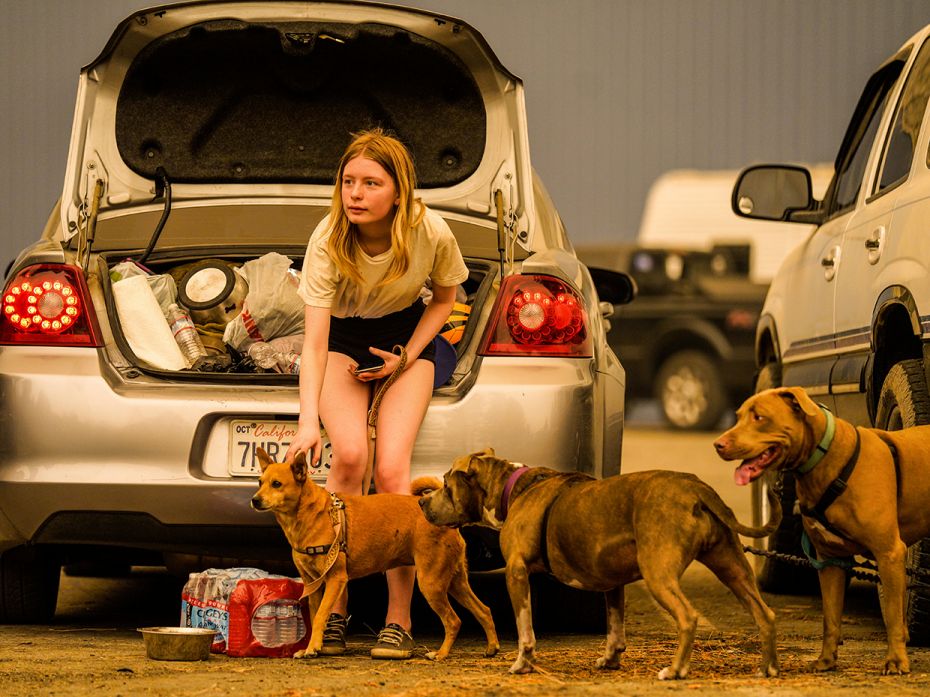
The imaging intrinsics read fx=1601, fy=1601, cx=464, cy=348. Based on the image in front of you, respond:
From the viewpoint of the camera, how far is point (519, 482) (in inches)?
181

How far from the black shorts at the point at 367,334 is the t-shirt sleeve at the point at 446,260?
189mm

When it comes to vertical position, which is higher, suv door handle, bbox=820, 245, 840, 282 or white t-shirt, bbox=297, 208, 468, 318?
suv door handle, bbox=820, 245, 840, 282

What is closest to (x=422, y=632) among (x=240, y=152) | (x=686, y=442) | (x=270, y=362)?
(x=270, y=362)

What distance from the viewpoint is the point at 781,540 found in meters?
6.79

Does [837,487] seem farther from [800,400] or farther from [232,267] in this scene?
[232,267]

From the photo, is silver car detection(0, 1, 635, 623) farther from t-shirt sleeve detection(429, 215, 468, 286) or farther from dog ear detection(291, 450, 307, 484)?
dog ear detection(291, 450, 307, 484)

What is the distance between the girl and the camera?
4.82 m

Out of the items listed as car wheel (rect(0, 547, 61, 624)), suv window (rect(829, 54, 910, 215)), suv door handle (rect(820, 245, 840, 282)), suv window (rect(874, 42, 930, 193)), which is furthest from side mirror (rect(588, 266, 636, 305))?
car wheel (rect(0, 547, 61, 624))

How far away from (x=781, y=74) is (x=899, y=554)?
24378 mm

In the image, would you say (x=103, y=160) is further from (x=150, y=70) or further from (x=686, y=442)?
(x=686, y=442)

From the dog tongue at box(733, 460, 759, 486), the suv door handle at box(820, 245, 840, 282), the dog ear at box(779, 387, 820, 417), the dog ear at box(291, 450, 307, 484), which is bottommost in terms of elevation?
the dog ear at box(291, 450, 307, 484)

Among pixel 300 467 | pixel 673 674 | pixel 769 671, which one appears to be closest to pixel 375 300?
pixel 300 467

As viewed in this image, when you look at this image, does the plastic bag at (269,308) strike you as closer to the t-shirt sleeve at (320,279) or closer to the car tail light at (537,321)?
the t-shirt sleeve at (320,279)

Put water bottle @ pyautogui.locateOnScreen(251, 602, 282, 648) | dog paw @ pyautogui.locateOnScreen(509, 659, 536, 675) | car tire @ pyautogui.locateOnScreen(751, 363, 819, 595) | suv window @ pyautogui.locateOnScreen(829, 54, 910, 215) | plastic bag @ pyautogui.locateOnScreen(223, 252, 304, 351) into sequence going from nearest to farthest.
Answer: dog paw @ pyautogui.locateOnScreen(509, 659, 536, 675)
water bottle @ pyautogui.locateOnScreen(251, 602, 282, 648)
plastic bag @ pyautogui.locateOnScreen(223, 252, 304, 351)
suv window @ pyautogui.locateOnScreen(829, 54, 910, 215)
car tire @ pyautogui.locateOnScreen(751, 363, 819, 595)
